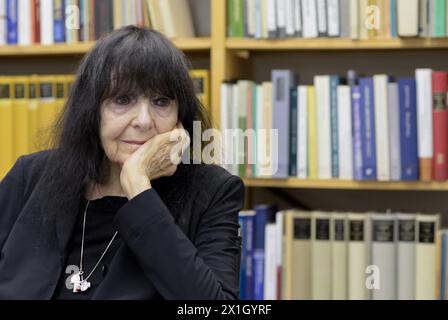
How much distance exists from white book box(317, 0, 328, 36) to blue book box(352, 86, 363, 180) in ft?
0.62

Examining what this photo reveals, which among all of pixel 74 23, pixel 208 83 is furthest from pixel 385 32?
pixel 74 23

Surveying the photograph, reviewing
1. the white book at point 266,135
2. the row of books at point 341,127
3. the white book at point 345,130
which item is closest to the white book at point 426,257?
the row of books at point 341,127

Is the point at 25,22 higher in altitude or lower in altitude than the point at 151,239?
higher

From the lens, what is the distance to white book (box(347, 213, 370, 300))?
229 cm

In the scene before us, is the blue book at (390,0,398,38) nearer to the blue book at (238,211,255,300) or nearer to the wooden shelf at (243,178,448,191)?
the wooden shelf at (243,178,448,191)

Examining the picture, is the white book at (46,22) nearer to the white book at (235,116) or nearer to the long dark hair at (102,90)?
the white book at (235,116)

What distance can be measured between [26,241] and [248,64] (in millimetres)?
1348

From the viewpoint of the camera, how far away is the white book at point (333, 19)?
7.53 feet

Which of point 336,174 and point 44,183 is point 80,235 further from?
point 336,174

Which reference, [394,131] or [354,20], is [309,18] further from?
[394,131]

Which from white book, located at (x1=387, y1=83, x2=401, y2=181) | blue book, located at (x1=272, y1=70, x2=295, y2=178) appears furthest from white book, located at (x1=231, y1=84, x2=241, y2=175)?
white book, located at (x1=387, y1=83, x2=401, y2=181)

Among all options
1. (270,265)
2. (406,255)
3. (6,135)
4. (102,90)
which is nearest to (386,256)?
(406,255)

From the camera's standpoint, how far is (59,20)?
251cm

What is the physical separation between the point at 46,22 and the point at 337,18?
35.8 inches
